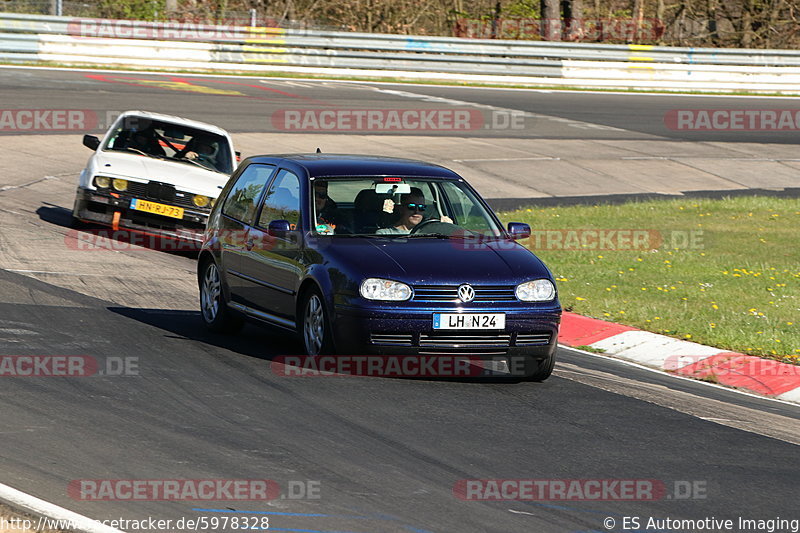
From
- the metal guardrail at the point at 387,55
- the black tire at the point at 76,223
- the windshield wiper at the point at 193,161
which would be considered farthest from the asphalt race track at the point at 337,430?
the metal guardrail at the point at 387,55

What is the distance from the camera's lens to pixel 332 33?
35.2 metres

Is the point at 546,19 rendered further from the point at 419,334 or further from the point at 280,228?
the point at 419,334

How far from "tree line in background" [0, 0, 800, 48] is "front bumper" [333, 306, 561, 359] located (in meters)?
31.9

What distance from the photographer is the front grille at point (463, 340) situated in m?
8.73

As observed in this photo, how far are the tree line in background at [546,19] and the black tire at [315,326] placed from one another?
103 feet

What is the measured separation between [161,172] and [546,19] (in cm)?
2877

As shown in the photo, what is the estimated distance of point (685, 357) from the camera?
11.2m

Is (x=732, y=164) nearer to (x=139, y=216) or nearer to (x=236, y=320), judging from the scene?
(x=139, y=216)

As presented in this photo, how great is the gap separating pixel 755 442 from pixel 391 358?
2821 mm

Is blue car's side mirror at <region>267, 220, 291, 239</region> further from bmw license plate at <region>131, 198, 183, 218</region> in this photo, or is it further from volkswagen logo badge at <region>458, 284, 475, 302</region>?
bmw license plate at <region>131, 198, 183, 218</region>

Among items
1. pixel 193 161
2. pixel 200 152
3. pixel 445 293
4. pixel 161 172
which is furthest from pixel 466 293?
pixel 200 152

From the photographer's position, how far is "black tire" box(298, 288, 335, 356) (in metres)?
8.96

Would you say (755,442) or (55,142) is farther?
(55,142)

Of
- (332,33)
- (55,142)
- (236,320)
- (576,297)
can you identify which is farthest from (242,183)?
(332,33)
